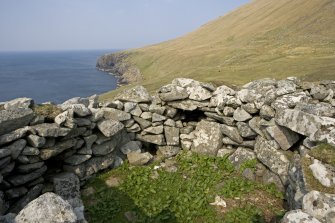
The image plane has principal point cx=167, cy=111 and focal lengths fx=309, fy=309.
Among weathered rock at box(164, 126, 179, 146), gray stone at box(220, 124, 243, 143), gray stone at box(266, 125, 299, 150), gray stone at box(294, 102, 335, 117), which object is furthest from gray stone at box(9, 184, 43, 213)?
gray stone at box(294, 102, 335, 117)

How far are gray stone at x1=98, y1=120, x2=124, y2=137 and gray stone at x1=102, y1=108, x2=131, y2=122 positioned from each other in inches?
21.1

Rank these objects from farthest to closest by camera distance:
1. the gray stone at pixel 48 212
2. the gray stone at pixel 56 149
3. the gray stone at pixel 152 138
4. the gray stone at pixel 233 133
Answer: the gray stone at pixel 152 138, the gray stone at pixel 233 133, the gray stone at pixel 56 149, the gray stone at pixel 48 212

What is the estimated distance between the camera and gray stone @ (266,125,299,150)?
1326 cm

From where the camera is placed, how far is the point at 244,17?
197 m

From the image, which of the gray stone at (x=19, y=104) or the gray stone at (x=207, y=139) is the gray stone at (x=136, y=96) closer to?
the gray stone at (x=207, y=139)

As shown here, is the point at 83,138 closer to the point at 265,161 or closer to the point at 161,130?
the point at 161,130

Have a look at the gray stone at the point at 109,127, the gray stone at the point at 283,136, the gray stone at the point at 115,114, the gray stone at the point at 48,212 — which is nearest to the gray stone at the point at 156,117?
the gray stone at the point at 115,114

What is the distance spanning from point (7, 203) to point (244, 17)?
670 ft

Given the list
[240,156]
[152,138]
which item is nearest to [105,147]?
[152,138]

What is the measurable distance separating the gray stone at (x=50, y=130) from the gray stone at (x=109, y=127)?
2.05 meters

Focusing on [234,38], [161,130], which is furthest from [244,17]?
[161,130]

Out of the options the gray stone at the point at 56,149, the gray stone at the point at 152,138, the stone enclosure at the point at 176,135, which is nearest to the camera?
the stone enclosure at the point at 176,135

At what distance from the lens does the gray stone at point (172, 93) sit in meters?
16.1

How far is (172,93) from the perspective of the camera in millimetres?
16141
